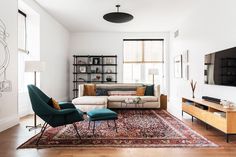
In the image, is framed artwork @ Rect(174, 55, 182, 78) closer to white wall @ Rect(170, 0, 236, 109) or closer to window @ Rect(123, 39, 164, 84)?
white wall @ Rect(170, 0, 236, 109)

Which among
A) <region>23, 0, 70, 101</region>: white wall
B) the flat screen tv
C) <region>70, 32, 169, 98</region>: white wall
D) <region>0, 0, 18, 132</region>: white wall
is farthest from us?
<region>70, 32, 169, 98</region>: white wall

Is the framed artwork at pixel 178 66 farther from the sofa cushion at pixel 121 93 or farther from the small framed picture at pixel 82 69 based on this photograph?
the small framed picture at pixel 82 69

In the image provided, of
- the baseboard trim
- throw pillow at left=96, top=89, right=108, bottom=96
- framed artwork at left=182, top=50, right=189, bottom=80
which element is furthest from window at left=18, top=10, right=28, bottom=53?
framed artwork at left=182, top=50, right=189, bottom=80

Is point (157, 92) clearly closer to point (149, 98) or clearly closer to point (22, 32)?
point (149, 98)

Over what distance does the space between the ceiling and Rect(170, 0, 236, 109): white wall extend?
19.7 inches

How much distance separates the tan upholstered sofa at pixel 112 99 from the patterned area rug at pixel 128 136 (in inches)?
44.3

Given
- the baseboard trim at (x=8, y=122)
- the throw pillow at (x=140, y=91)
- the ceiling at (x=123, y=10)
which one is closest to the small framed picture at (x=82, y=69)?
the ceiling at (x=123, y=10)

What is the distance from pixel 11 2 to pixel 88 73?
476 cm

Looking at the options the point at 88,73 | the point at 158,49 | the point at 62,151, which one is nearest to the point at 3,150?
the point at 62,151

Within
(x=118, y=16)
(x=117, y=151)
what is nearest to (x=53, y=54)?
(x=118, y=16)

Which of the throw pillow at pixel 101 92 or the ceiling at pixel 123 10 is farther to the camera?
the throw pillow at pixel 101 92

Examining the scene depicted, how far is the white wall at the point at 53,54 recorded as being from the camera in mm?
5871

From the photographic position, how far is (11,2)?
416cm

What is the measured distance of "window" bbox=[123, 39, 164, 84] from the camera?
8.94m
